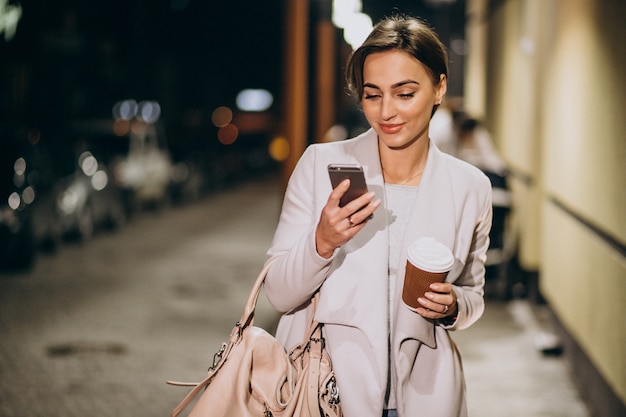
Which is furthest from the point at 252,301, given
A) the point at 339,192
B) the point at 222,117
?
the point at 222,117

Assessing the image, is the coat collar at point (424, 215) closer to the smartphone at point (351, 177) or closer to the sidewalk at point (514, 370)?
the smartphone at point (351, 177)

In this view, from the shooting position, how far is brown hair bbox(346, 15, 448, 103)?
236 cm

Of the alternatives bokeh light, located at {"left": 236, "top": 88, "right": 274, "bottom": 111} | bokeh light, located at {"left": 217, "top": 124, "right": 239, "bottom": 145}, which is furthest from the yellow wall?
bokeh light, located at {"left": 236, "top": 88, "right": 274, "bottom": 111}

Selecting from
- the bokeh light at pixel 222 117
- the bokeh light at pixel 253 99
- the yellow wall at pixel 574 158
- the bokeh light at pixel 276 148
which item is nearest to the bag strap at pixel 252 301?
the yellow wall at pixel 574 158

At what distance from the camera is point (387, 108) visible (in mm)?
2371

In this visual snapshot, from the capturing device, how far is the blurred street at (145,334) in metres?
6.09

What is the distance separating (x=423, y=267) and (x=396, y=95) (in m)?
0.52

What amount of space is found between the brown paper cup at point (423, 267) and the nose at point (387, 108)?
0.37 metres

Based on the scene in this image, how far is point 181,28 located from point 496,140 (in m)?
26.4

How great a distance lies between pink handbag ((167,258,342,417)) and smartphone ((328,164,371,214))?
0.39 m

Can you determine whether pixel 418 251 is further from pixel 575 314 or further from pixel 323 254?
pixel 575 314

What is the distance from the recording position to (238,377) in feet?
7.79

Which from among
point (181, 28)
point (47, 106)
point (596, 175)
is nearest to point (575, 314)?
point (596, 175)

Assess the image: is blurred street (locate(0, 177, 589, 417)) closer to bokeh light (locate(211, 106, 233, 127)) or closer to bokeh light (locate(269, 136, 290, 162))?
bokeh light (locate(269, 136, 290, 162))
